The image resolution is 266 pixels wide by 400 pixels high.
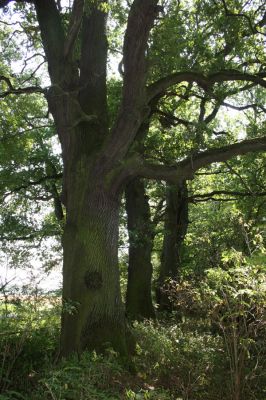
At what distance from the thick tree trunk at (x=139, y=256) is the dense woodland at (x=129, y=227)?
1.5 inches

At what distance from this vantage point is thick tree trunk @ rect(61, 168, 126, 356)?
6.79 meters

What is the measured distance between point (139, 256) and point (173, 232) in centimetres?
308

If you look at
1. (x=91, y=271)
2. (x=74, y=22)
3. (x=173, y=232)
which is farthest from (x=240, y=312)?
(x=173, y=232)

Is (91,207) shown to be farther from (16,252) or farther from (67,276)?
(16,252)

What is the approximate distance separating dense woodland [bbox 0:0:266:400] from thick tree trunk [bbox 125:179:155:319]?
1.5 inches

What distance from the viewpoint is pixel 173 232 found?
47.9 feet

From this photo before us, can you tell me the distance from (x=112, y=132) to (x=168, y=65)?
2.51 m

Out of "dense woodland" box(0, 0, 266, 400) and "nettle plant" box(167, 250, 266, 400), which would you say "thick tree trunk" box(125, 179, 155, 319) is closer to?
"dense woodland" box(0, 0, 266, 400)

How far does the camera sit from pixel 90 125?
820cm

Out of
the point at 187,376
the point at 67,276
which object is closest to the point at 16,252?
the point at 67,276

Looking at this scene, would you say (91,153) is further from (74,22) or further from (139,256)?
(139,256)

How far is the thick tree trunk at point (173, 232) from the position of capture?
14219mm

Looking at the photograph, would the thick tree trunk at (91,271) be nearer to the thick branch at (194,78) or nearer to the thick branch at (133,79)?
the thick branch at (133,79)

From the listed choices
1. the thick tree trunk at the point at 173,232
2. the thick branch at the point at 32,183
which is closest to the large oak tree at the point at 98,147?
the thick branch at the point at 32,183
